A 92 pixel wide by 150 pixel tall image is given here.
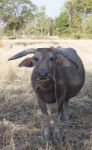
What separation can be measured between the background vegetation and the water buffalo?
44.6m

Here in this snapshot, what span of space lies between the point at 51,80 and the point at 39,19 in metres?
54.3

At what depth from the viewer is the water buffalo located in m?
4.75

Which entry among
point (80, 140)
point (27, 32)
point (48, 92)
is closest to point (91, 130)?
point (80, 140)

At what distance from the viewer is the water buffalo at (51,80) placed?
4.75m

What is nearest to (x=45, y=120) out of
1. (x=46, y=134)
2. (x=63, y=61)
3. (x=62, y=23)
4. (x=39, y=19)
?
(x=46, y=134)

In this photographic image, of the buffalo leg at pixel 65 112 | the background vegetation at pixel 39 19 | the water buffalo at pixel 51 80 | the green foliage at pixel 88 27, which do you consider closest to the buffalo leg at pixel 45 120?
the water buffalo at pixel 51 80

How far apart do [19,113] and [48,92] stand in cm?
107

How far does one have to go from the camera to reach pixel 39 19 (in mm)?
58625

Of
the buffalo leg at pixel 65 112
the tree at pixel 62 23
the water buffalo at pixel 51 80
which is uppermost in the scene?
the water buffalo at pixel 51 80

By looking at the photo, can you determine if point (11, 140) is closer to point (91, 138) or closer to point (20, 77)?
point (91, 138)

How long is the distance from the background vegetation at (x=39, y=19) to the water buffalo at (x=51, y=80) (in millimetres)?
44581

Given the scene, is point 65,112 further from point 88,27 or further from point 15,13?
point 15,13

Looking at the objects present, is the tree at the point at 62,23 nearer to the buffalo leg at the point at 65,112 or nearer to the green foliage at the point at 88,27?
the green foliage at the point at 88,27

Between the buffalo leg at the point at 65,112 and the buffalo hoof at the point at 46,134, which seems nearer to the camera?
the buffalo hoof at the point at 46,134
